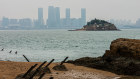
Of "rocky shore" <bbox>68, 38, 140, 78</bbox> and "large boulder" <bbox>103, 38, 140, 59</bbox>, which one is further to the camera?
"large boulder" <bbox>103, 38, 140, 59</bbox>

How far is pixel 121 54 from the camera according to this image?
65.7 ft

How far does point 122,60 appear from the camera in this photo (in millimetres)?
19484

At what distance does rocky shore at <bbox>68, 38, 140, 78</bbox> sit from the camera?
18766 mm

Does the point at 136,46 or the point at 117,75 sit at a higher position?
the point at 136,46

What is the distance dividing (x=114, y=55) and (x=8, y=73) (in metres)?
9.77

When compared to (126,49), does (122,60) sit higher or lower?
lower

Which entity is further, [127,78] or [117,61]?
[117,61]

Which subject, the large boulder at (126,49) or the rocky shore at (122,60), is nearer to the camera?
the rocky shore at (122,60)

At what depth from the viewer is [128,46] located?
773 inches

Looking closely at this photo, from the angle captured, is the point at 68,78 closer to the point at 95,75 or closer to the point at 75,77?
the point at 75,77

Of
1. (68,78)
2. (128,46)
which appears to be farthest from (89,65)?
(68,78)

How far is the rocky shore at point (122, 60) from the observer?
18.8 metres

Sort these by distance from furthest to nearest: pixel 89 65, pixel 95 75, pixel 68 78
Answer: pixel 89 65
pixel 95 75
pixel 68 78

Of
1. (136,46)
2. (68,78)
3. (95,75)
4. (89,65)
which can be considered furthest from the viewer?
(89,65)
